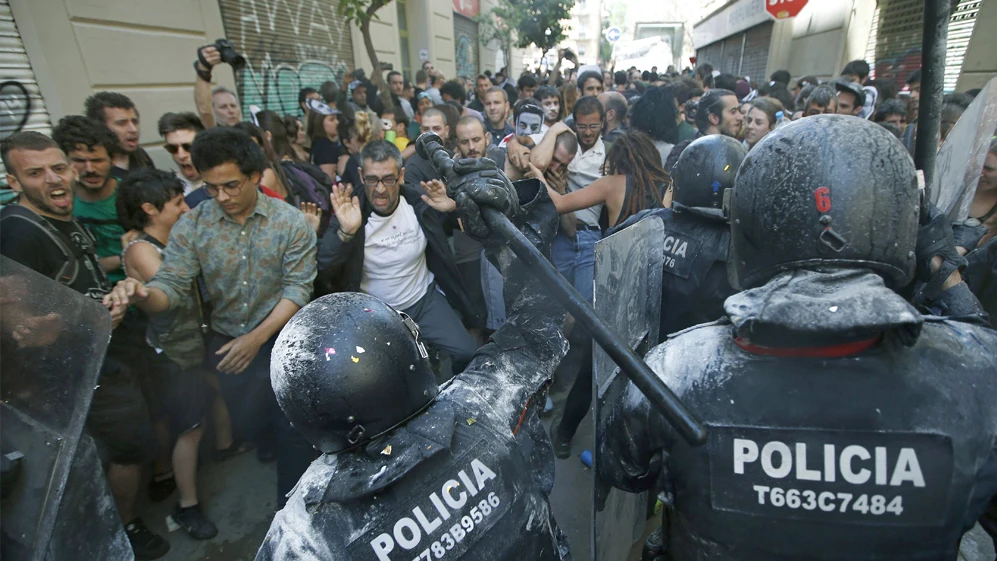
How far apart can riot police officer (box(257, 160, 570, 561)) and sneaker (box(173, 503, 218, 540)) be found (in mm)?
1971

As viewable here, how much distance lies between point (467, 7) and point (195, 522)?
2007 cm

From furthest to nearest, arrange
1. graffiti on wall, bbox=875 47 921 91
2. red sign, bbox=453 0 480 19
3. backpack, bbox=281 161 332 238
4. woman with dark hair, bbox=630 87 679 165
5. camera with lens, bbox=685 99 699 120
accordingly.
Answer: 1. red sign, bbox=453 0 480 19
2. graffiti on wall, bbox=875 47 921 91
3. camera with lens, bbox=685 99 699 120
4. woman with dark hair, bbox=630 87 679 165
5. backpack, bbox=281 161 332 238

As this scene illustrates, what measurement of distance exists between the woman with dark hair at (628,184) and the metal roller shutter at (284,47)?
255 inches

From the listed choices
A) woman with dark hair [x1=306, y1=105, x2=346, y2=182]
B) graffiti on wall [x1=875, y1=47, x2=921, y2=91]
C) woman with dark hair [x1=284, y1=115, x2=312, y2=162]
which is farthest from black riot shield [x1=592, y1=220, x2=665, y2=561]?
graffiti on wall [x1=875, y1=47, x2=921, y2=91]

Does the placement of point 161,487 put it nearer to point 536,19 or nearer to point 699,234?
point 699,234

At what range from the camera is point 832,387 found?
3.09 feet

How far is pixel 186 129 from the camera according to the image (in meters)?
3.53

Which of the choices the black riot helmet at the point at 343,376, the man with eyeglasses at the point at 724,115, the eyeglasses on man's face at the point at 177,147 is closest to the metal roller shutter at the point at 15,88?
the eyeglasses on man's face at the point at 177,147

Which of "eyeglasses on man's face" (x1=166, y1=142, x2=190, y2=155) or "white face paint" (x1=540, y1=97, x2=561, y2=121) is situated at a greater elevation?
"white face paint" (x1=540, y1=97, x2=561, y2=121)

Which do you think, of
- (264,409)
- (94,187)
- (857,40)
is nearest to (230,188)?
(94,187)

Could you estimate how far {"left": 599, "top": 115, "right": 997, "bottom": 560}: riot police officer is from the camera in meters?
0.91

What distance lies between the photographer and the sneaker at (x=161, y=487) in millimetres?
2945

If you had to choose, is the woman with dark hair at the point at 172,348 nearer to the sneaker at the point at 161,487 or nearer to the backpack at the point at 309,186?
the sneaker at the point at 161,487

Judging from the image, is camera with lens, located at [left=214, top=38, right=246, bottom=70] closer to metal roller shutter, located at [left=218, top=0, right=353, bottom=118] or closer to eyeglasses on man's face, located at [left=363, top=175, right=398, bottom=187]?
eyeglasses on man's face, located at [left=363, top=175, right=398, bottom=187]
